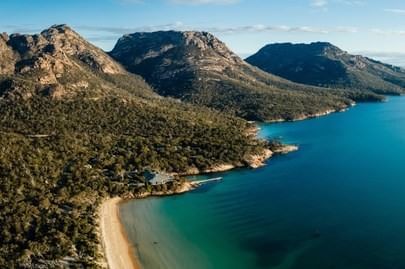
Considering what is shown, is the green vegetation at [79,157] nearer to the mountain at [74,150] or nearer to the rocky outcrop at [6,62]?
the mountain at [74,150]

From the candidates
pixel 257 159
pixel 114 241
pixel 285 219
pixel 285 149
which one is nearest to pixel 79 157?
pixel 114 241

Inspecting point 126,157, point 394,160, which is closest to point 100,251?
point 126,157

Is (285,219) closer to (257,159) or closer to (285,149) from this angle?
(257,159)

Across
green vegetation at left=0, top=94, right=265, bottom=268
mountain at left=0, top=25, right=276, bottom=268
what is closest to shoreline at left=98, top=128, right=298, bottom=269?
mountain at left=0, top=25, right=276, bottom=268

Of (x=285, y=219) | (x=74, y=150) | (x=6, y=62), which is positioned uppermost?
(x=6, y=62)

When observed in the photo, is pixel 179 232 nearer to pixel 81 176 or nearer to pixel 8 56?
pixel 81 176
